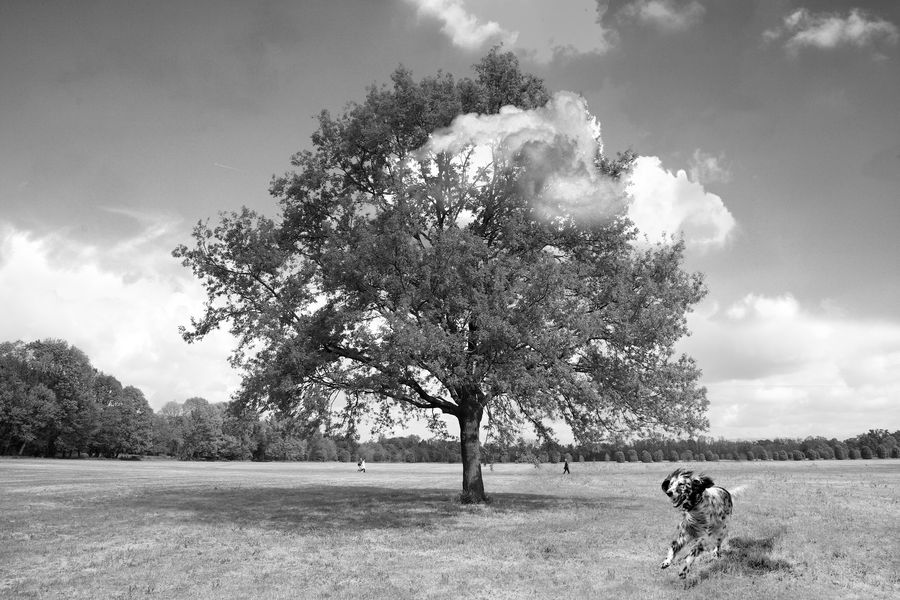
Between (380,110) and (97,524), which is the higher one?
(380,110)

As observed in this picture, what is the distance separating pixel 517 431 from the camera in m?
26.2

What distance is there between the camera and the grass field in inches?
439

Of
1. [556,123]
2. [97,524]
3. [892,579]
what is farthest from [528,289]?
[97,524]

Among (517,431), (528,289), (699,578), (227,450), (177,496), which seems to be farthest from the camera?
(227,450)

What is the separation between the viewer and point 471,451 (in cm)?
2647

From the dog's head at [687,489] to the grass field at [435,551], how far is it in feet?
7.65

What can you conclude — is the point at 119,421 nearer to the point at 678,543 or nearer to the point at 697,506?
the point at 678,543

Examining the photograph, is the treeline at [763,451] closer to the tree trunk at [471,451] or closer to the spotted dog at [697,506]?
the tree trunk at [471,451]

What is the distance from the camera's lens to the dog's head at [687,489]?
28.1 ft

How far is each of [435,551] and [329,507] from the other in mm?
13211

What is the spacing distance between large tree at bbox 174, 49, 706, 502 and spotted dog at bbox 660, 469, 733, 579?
34.3ft

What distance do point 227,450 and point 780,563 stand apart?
129 m

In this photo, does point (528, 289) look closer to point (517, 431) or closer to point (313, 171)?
point (517, 431)

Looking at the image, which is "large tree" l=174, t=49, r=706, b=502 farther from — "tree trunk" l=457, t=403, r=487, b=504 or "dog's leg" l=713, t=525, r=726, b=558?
"dog's leg" l=713, t=525, r=726, b=558
